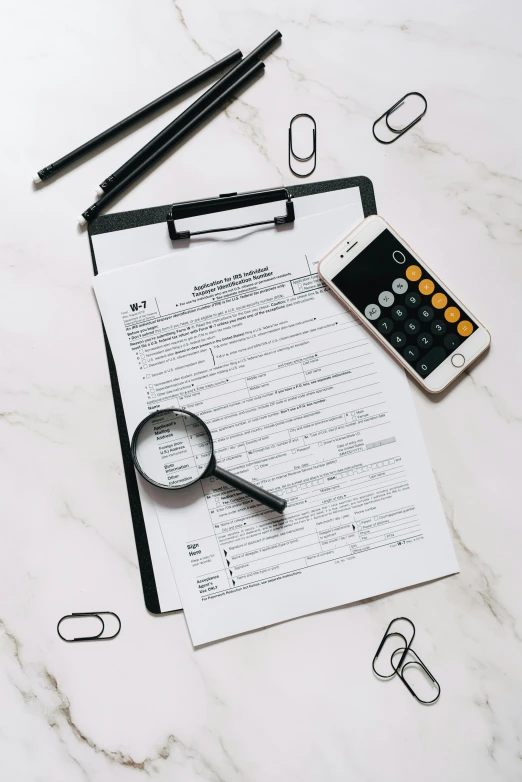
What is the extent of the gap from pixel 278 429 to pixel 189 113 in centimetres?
40

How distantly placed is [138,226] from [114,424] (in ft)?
0.80

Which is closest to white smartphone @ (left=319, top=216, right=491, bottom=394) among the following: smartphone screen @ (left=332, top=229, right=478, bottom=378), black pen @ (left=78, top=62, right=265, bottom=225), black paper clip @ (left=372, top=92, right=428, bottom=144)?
smartphone screen @ (left=332, top=229, right=478, bottom=378)

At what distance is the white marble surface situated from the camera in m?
0.83

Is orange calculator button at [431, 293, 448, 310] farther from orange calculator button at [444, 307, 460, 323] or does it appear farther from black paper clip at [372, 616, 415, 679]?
black paper clip at [372, 616, 415, 679]

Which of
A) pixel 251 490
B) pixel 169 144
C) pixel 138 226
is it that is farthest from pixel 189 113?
pixel 251 490

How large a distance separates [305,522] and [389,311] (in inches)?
10.9

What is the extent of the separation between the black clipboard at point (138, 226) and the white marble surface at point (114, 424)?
0.04 feet

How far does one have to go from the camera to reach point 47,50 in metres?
0.83

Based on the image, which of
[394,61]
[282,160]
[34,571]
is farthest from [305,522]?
[394,61]

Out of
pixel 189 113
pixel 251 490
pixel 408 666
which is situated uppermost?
pixel 189 113

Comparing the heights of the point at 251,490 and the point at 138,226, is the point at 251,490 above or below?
below

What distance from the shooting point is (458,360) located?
0.83 meters

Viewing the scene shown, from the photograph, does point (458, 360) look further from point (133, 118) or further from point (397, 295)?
point (133, 118)

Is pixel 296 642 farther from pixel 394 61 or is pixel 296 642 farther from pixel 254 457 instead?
pixel 394 61
